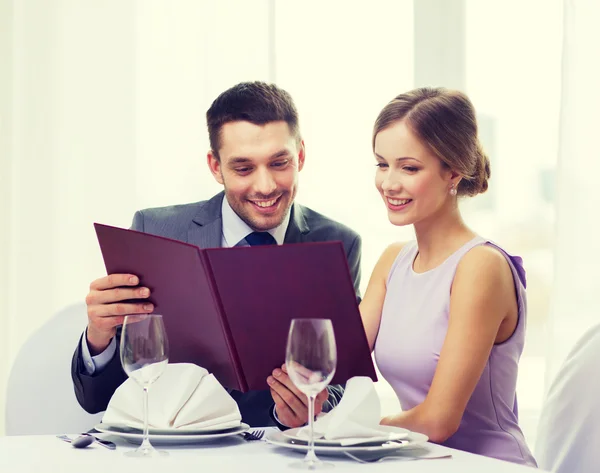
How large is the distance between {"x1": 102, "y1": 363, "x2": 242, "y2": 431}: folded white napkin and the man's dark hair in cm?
106

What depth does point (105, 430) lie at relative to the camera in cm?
138

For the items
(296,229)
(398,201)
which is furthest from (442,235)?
(296,229)

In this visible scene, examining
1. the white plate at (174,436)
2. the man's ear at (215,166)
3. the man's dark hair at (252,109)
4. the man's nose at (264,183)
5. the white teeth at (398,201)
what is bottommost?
the white plate at (174,436)

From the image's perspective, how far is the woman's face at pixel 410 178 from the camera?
6.23ft

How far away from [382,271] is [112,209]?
5.52 ft

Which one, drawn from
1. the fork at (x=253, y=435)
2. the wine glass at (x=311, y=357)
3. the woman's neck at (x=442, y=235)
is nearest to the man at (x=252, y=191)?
the woman's neck at (x=442, y=235)

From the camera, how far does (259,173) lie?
7.48ft

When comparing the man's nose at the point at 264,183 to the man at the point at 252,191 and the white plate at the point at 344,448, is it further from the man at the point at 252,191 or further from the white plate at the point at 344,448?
the white plate at the point at 344,448

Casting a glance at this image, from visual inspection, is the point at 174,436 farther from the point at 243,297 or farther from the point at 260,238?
the point at 260,238

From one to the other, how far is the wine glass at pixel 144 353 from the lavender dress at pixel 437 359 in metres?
0.78

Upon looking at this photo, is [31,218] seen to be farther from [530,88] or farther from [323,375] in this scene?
[323,375]

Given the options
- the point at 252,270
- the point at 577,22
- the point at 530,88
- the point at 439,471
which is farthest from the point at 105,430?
the point at 530,88

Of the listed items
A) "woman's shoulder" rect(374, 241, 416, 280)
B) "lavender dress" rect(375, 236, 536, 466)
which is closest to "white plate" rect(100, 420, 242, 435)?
"lavender dress" rect(375, 236, 536, 466)

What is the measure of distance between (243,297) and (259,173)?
2.87 feet
